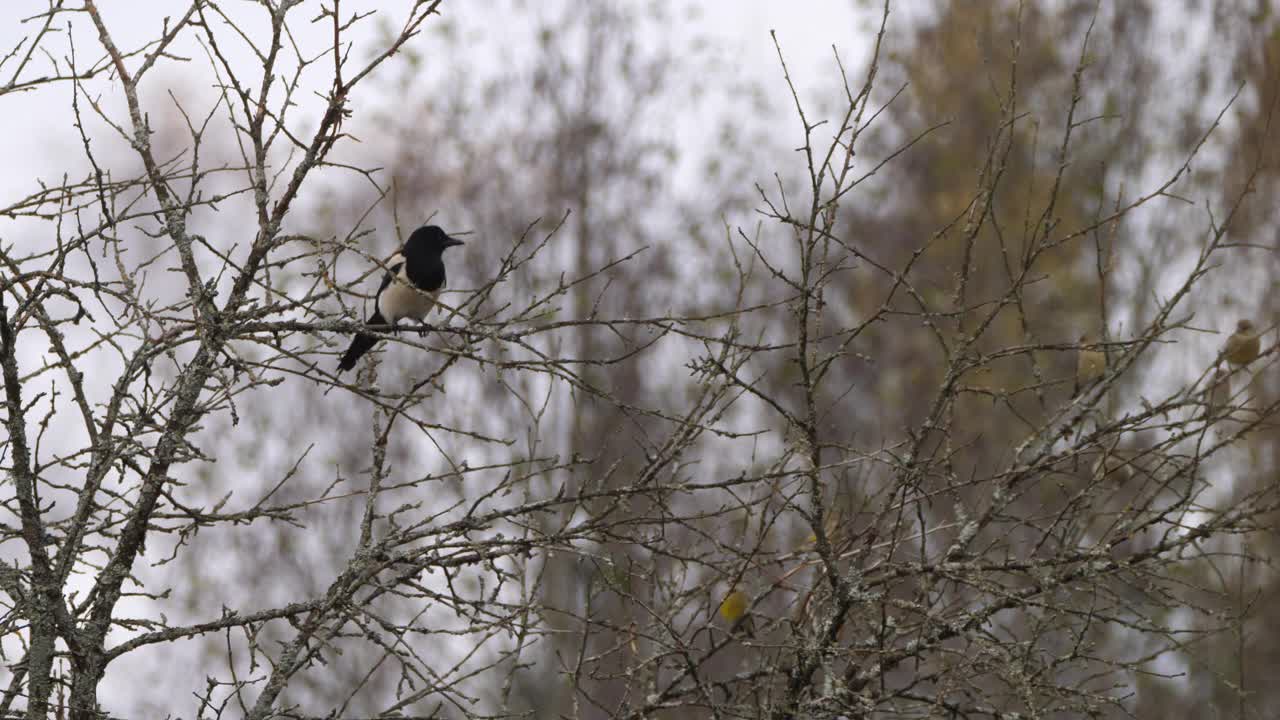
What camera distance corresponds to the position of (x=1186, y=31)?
14.6 m

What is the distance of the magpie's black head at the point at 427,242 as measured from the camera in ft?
22.2

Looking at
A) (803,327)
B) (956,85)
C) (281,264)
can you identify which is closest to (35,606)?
(281,264)

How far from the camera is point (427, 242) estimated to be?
683cm

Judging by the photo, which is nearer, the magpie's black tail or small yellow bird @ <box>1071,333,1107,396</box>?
small yellow bird @ <box>1071,333,1107,396</box>

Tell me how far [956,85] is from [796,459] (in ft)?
35.4

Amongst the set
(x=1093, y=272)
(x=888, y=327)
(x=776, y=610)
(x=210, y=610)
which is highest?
(x=888, y=327)

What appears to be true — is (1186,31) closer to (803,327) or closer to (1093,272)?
(1093,272)

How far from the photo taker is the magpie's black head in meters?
6.75

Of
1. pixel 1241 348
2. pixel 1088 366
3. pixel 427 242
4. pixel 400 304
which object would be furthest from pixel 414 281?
pixel 1241 348

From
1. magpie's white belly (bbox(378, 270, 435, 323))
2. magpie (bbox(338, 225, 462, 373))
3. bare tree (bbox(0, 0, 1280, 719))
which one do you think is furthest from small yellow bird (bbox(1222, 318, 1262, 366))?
magpie's white belly (bbox(378, 270, 435, 323))

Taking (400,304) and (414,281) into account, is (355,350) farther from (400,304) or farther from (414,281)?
(414,281)

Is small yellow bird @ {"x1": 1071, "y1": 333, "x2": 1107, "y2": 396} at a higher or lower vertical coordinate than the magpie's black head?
lower

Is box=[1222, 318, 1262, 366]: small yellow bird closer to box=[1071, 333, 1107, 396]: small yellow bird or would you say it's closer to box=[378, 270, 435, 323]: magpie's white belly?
box=[1071, 333, 1107, 396]: small yellow bird

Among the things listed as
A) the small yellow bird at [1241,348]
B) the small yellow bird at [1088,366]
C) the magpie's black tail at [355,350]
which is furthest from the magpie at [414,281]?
the small yellow bird at [1241,348]
